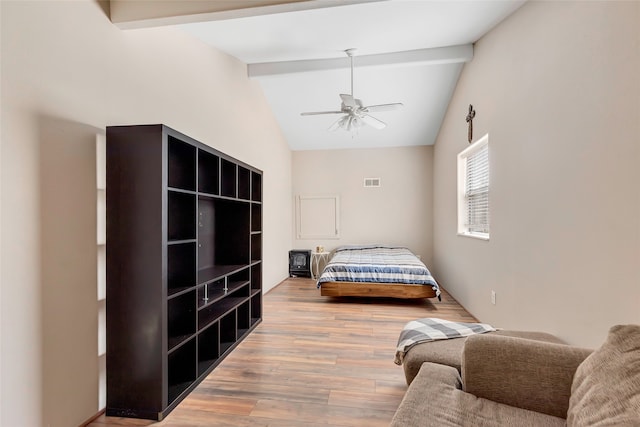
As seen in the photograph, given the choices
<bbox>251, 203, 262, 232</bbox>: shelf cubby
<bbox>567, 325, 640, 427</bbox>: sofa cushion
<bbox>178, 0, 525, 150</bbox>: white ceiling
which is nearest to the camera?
<bbox>567, 325, 640, 427</bbox>: sofa cushion

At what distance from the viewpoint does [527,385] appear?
1.32m

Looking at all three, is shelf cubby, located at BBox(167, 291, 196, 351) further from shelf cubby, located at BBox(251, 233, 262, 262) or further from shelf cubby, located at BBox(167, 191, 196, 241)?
shelf cubby, located at BBox(251, 233, 262, 262)

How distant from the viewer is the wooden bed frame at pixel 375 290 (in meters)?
4.18

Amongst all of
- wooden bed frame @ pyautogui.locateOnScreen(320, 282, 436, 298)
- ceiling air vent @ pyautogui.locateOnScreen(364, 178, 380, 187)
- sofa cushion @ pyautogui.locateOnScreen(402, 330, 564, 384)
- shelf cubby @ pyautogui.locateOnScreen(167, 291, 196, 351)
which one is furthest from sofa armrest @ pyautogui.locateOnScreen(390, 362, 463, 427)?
ceiling air vent @ pyautogui.locateOnScreen(364, 178, 380, 187)

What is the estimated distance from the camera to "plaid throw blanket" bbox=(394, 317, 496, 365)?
208 cm

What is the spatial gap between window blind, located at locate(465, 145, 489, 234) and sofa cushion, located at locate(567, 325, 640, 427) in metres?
2.52

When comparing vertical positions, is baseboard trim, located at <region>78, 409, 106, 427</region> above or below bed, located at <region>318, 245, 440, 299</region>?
below

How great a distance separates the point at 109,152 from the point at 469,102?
12.3ft

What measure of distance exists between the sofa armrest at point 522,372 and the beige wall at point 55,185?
2082 mm

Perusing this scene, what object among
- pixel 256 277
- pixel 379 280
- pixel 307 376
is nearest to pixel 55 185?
pixel 307 376

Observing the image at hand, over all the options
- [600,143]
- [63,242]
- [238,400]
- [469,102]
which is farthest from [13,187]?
[469,102]

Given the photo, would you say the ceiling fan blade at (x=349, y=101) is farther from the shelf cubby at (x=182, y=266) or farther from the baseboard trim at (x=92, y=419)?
the baseboard trim at (x=92, y=419)

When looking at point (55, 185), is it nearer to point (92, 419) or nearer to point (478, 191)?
point (92, 419)

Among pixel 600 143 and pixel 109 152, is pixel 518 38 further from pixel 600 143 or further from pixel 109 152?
pixel 109 152
